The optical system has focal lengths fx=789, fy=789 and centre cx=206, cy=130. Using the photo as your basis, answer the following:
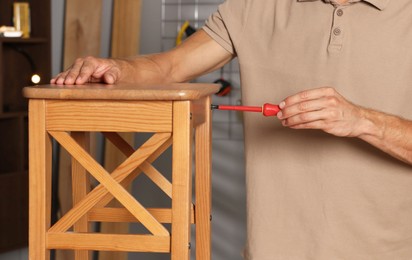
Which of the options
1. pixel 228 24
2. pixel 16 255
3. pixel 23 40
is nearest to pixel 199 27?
pixel 23 40

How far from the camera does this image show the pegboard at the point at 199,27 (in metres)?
3.79

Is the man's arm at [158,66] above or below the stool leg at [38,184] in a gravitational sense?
above

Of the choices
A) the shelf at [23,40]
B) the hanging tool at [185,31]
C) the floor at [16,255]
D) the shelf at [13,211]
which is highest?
the hanging tool at [185,31]

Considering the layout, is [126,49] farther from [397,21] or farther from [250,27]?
[397,21]

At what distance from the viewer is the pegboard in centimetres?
379

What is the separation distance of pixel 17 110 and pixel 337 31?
2.54 meters

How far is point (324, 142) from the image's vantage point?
1.99 meters

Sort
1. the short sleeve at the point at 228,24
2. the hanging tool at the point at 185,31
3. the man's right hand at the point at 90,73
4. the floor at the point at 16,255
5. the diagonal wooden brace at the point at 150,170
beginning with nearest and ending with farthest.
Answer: the man's right hand at the point at 90,73, the diagonal wooden brace at the point at 150,170, the short sleeve at the point at 228,24, the hanging tool at the point at 185,31, the floor at the point at 16,255

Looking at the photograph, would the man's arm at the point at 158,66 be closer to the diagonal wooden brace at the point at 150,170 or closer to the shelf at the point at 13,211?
the diagonal wooden brace at the point at 150,170

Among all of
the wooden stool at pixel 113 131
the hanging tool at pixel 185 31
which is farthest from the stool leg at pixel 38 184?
the hanging tool at pixel 185 31

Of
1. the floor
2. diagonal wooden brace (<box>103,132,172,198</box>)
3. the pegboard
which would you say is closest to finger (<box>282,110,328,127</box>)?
diagonal wooden brace (<box>103,132,172,198</box>)

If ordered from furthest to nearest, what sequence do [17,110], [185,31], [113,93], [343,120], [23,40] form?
1. [17,110]
2. [23,40]
3. [185,31]
4. [343,120]
5. [113,93]

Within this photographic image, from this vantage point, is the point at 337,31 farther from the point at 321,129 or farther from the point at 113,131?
the point at 113,131

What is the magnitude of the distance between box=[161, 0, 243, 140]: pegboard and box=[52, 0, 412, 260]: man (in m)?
1.63
